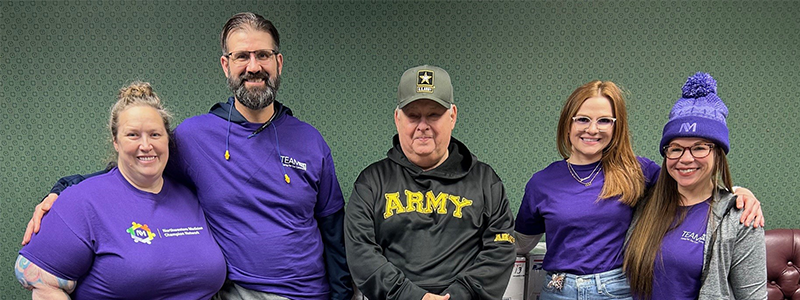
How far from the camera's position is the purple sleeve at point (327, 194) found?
2182 mm

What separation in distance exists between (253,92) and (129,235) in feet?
2.17

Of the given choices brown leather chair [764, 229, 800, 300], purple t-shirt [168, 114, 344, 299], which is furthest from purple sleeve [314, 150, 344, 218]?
brown leather chair [764, 229, 800, 300]

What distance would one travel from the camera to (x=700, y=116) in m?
1.93

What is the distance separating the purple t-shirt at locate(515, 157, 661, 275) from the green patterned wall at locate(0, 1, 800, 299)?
98cm

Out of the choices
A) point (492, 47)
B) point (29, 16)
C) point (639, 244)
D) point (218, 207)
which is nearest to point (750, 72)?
point (492, 47)

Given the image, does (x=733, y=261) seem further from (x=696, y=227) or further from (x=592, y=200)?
(x=592, y=200)

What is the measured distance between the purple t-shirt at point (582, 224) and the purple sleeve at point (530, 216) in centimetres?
6

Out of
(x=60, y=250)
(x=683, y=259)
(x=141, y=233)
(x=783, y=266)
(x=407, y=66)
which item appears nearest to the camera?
(x=60, y=250)

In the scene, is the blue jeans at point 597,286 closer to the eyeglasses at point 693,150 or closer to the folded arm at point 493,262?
the folded arm at point 493,262

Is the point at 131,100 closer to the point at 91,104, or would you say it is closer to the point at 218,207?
the point at 218,207

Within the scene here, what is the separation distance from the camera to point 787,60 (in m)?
3.12

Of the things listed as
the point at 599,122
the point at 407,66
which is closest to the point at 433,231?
the point at 599,122

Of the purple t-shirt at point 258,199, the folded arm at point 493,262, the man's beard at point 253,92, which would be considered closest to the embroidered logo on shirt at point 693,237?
the folded arm at point 493,262

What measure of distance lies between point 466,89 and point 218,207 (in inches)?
63.9
